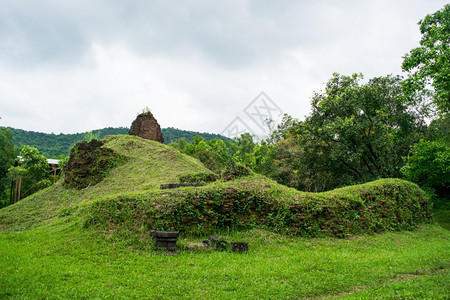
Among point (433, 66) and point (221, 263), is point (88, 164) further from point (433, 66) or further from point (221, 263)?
point (433, 66)

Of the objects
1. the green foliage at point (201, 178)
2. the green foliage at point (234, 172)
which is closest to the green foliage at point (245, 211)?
the green foliage at point (234, 172)

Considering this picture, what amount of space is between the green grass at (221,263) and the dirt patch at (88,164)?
7871mm

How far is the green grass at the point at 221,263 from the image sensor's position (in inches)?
218

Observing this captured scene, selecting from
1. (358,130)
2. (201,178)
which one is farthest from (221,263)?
(358,130)

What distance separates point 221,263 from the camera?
23.7ft

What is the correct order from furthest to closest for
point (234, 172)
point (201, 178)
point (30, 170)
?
point (30, 170) < point (201, 178) < point (234, 172)

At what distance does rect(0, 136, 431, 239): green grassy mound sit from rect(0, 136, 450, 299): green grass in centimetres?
7

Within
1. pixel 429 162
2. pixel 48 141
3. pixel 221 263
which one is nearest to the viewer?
pixel 221 263

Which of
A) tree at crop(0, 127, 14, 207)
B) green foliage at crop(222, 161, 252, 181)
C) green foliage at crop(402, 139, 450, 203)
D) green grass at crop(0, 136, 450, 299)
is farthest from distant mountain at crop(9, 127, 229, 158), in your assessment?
green foliage at crop(402, 139, 450, 203)

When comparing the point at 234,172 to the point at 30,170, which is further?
the point at 30,170

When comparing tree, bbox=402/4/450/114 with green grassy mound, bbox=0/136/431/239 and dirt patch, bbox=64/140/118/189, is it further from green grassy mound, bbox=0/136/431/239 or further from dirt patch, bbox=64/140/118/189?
dirt patch, bbox=64/140/118/189

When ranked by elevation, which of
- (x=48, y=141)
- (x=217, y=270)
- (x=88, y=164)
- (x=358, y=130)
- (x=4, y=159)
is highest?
(x=48, y=141)

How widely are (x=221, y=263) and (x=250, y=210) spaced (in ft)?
11.2

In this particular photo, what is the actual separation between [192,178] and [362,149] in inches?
433
